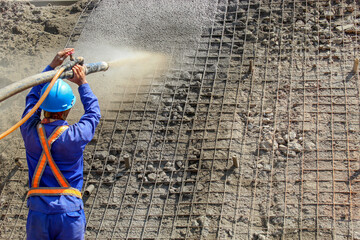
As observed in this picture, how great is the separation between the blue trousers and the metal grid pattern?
1084 mm

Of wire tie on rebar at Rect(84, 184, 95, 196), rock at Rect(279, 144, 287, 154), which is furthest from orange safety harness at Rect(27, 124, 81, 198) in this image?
rock at Rect(279, 144, 287, 154)

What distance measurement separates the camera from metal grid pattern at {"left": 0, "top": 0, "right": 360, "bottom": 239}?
447cm

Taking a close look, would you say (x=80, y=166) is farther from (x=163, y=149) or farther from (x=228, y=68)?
(x=228, y=68)

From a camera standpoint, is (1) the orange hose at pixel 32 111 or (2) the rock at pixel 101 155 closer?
(1) the orange hose at pixel 32 111

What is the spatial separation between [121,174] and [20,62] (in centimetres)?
266

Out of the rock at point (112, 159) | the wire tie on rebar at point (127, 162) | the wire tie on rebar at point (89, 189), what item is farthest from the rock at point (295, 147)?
the wire tie on rebar at point (89, 189)

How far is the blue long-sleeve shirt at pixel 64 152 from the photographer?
342 cm

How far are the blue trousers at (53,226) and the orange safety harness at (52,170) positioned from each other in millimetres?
161

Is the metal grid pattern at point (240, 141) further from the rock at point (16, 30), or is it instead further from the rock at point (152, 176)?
the rock at point (16, 30)

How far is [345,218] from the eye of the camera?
14.0 feet

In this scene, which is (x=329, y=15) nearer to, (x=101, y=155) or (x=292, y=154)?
(x=292, y=154)

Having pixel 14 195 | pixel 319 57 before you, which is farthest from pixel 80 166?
pixel 319 57

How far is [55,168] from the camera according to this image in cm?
343

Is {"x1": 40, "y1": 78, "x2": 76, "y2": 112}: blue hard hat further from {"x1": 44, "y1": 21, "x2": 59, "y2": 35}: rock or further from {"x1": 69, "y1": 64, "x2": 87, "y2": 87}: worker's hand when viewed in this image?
{"x1": 44, "y1": 21, "x2": 59, "y2": 35}: rock
